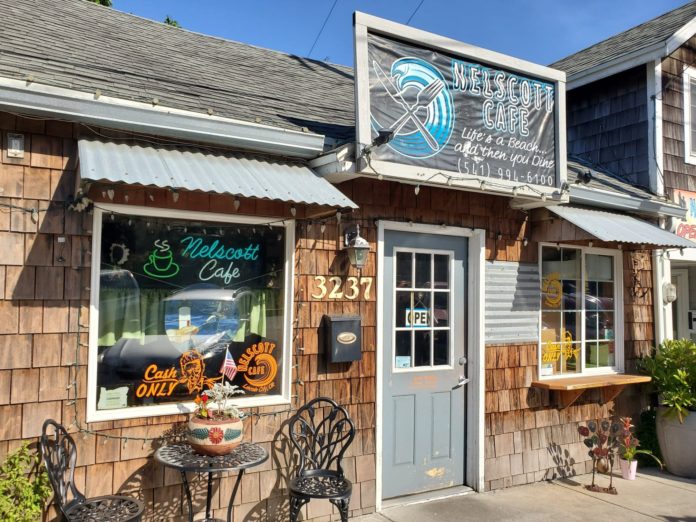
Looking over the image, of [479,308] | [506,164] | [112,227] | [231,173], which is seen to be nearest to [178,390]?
[112,227]

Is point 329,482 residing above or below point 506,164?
below

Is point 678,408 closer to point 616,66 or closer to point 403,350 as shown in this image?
point 403,350

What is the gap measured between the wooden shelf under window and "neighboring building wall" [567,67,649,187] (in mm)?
2524

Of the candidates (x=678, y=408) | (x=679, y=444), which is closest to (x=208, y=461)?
(x=678, y=408)

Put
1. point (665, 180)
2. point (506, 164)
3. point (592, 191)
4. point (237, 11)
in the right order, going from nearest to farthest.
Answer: point (506, 164)
point (592, 191)
point (665, 180)
point (237, 11)

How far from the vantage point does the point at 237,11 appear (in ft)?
32.8

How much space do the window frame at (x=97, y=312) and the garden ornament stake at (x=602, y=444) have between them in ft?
10.3

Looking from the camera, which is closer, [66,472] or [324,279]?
[66,472]

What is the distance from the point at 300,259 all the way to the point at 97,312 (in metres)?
1.46

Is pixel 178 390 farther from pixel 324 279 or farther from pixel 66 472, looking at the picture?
pixel 324 279

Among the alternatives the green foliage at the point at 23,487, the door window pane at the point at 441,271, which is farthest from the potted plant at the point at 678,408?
the green foliage at the point at 23,487

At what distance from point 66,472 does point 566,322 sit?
4764 millimetres

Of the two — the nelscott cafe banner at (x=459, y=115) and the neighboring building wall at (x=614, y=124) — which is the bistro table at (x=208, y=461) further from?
the neighboring building wall at (x=614, y=124)

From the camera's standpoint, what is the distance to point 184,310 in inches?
157
